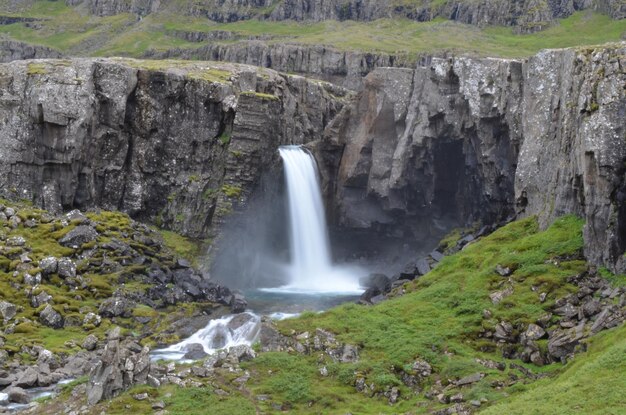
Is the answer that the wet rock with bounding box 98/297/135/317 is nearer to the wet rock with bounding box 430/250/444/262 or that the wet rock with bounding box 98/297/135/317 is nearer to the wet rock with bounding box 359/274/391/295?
the wet rock with bounding box 359/274/391/295

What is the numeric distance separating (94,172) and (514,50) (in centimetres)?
14247

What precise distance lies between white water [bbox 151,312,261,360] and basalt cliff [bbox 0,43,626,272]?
2481cm

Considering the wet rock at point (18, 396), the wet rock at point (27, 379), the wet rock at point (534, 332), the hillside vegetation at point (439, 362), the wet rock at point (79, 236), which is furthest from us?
the wet rock at point (79, 236)

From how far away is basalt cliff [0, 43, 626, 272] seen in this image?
2707 inches

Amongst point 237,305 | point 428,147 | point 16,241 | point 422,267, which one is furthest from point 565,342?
point 16,241

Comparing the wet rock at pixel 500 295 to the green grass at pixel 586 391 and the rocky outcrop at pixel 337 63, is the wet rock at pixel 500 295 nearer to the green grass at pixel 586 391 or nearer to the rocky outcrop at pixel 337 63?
the green grass at pixel 586 391

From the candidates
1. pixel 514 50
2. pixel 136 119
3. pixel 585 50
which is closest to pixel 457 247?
pixel 585 50

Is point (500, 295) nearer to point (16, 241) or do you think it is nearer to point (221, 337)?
point (221, 337)

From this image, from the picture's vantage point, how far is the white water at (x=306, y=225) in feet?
261

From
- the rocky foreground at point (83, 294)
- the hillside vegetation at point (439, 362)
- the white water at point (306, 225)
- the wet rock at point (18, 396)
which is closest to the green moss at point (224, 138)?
the white water at point (306, 225)

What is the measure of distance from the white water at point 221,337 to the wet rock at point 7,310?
1084 cm

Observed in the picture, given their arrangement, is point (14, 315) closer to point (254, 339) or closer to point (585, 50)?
point (254, 339)

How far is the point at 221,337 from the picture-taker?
49.0 meters

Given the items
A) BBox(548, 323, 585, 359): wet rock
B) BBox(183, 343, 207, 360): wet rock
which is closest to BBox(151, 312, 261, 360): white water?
BBox(183, 343, 207, 360): wet rock
